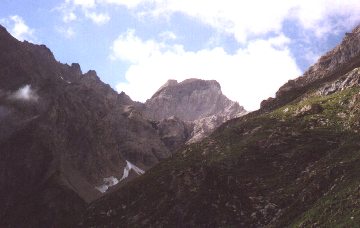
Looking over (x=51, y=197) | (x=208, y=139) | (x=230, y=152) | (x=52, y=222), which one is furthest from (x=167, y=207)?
(x=51, y=197)

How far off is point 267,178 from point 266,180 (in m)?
0.89

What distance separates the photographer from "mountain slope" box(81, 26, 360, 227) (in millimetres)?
63250

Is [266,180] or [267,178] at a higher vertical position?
[267,178]

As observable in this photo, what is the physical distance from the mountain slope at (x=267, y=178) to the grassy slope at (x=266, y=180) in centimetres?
14

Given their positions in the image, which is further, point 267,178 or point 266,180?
point 267,178

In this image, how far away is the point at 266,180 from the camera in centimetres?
8094

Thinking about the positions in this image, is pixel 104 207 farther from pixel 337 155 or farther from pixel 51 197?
pixel 51 197

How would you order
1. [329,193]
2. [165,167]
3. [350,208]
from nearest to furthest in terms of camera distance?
[350,208], [329,193], [165,167]

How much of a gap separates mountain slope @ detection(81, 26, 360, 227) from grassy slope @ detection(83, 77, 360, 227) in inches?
5.7

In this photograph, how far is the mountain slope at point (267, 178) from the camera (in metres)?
63.2

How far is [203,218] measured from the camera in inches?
2911

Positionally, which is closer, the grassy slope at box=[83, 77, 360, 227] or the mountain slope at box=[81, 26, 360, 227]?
the grassy slope at box=[83, 77, 360, 227]

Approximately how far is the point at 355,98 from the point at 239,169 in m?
26.8

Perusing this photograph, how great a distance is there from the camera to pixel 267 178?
268ft
